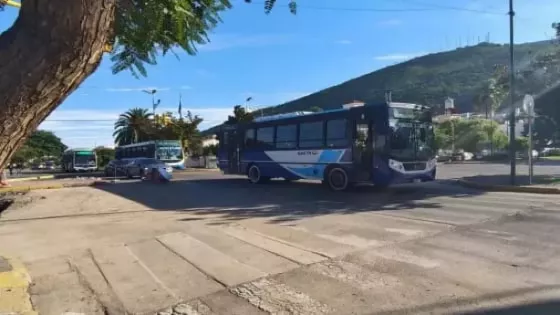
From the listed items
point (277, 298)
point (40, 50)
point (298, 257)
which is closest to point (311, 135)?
point (298, 257)

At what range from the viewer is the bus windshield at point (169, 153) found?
4431 cm

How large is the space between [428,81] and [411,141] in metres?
147

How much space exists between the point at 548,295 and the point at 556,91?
1844cm

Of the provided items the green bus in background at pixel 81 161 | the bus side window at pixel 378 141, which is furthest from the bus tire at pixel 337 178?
the green bus in background at pixel 81 161

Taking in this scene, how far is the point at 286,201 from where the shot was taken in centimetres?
1608

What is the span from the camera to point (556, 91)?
2152 cm

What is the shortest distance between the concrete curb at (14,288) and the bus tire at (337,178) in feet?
41.4

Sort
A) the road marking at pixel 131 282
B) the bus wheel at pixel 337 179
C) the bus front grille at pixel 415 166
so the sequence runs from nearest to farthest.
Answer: the road marking at pixel 131 282
the bus front grille at pixel 415 166
the bus wheel at pixel 337 179

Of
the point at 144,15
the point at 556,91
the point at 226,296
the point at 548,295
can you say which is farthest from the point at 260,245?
the point at 556,91

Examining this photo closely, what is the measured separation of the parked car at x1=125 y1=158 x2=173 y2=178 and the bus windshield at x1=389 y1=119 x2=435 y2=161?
1823 centimetres

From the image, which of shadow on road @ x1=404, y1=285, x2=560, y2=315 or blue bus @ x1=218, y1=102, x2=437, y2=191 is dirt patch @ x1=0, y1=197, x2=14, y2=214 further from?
shadow on road @ x1=404, y1=285, x2=560, y2=315

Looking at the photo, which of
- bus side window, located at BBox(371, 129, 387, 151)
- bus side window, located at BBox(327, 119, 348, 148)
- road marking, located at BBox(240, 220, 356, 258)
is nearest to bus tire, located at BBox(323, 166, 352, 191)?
bus side window, located at BBox(327, 119, 348, 148)

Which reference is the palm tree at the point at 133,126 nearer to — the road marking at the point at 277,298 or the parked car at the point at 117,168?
the parked car at the point at 117,168

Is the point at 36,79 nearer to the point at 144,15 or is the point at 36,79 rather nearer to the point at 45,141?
the point at 144,15
